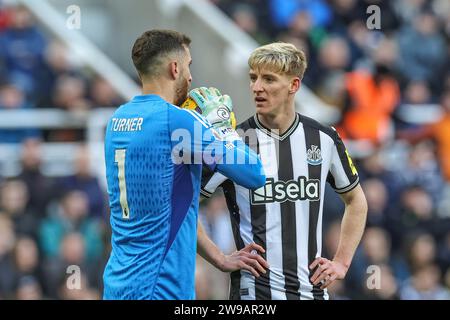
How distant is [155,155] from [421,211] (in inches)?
271

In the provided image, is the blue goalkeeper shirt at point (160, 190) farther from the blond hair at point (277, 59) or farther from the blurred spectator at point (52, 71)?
the blurred spectator at point (52, 71)

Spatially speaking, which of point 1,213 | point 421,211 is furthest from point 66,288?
point 421,211

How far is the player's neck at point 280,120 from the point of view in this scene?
6.29 meters

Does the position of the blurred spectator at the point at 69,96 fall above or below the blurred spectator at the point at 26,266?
above

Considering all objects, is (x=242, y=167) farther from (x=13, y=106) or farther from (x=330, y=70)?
(x=330, y=70)

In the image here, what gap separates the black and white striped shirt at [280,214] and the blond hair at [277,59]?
1.09 ft

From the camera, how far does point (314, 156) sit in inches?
248

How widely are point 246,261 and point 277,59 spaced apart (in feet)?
3.60

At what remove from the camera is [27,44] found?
1198cm

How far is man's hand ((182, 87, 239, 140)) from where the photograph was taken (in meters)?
5.64

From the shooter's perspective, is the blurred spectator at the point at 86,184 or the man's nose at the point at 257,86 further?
the blurred spectator at the point at 86,184

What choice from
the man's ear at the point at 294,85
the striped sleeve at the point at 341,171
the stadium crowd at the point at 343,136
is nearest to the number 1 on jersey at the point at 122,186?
the man's ear at the point at 294,85

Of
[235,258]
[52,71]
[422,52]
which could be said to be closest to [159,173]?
[235,258]

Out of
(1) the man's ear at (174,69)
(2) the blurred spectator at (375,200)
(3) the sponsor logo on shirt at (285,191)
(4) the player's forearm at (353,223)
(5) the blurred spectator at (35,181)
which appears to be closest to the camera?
(1) the man's ear at (174,69)
